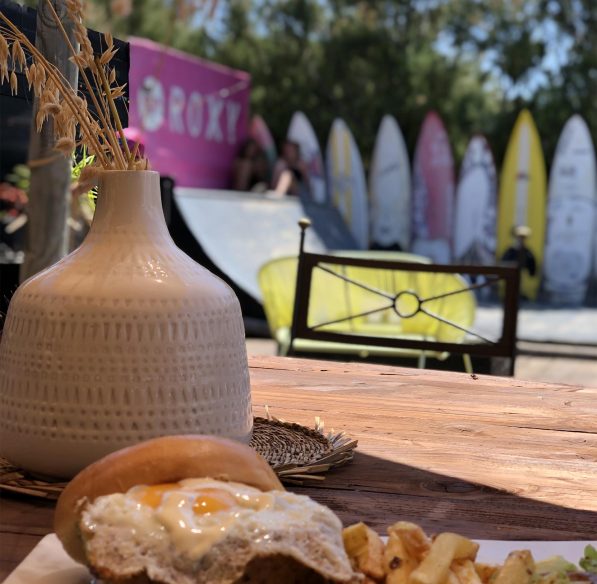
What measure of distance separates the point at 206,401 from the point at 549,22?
1624cm

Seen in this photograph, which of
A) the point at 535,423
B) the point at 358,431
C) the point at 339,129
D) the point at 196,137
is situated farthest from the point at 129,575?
the point at 339,129

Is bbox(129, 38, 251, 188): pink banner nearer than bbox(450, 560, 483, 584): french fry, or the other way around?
bbox(450, 560, 483, 584): french fry

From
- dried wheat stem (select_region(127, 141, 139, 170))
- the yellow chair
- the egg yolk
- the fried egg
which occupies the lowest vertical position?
the yellow chair

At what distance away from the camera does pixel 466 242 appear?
1025 cm

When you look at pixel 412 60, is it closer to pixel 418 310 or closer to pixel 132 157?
pixel 418 310

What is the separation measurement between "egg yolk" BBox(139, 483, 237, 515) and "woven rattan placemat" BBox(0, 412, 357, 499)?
0.27m

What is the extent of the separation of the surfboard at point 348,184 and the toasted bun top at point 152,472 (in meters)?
10.2

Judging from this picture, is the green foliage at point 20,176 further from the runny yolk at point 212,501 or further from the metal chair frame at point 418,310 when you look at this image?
the runny yolk at point 212,501

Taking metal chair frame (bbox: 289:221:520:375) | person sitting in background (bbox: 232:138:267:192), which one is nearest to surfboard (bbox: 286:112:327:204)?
person sitting in background (bbox: 232:138:267:192)

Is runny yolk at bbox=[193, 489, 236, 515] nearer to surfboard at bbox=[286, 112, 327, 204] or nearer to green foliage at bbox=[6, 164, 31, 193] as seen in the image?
green foliage at bbox=[6, 164, 31, 193]

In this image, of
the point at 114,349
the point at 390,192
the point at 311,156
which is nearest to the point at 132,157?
the point at 114,349

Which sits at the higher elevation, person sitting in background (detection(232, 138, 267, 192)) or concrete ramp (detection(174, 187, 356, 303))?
person sitting in background (detection(232, 138, 267, 192))

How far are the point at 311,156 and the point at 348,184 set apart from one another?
0.58 m

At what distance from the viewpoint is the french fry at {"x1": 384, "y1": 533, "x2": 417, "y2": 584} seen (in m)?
0.69
